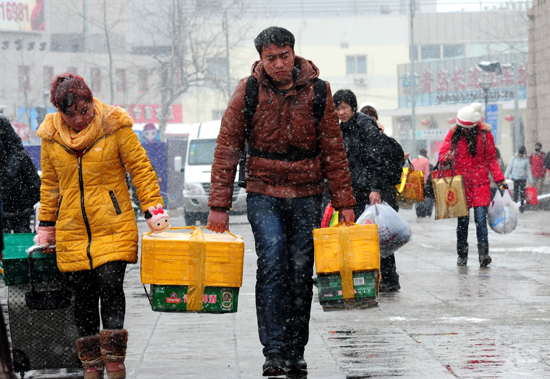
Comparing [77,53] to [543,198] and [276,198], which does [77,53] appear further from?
[276,198]

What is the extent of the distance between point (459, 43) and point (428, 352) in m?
70.1

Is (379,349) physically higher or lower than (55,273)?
lower

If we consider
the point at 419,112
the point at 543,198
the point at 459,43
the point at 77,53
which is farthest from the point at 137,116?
the point at 543,198

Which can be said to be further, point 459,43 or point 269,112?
point 459,43

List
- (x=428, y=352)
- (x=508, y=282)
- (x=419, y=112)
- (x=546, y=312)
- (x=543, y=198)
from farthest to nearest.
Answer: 1. (x=419, y=112)
2. (x=543, y=198)
3. (x=508, y=282)
4. (x=546, y=312)
5. (x=428, y=352)

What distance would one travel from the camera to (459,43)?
73812 millimetres

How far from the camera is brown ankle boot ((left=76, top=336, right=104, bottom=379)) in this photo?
530cm

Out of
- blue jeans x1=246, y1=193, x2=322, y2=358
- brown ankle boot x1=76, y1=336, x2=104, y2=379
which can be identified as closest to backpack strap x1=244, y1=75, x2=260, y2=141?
blue jeans x1=246, y1=193, x2=322, y2=358

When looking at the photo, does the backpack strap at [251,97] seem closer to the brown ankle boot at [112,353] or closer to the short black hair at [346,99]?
the brown ankle boot at [112,353]

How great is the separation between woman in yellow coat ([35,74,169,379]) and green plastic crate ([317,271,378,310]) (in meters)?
0.92

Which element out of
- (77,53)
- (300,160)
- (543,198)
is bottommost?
(543,198)

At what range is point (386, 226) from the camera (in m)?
7.91

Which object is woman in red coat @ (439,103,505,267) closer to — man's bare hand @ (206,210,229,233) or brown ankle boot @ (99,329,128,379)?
man's bare hand @ (206,210,229,233)

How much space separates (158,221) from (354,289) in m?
1.11
